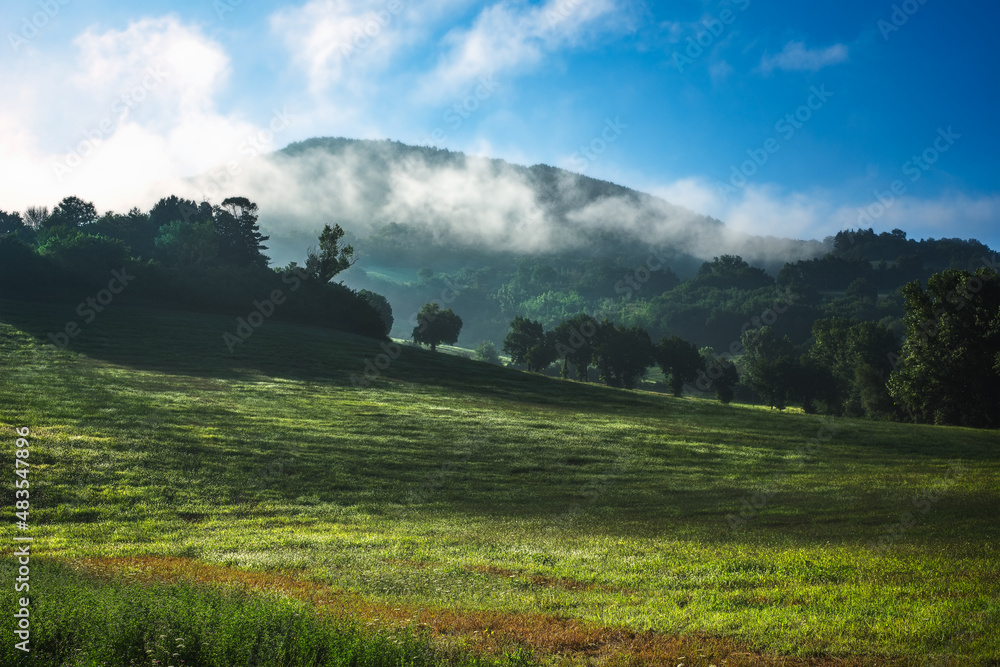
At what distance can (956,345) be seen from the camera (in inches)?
2271

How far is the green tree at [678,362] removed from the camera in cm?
A: 11250

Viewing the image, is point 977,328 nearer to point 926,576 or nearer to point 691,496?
point 691,496

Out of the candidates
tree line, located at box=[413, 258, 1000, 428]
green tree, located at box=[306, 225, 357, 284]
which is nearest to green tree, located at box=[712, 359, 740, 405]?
tree line, located at box=[413, 258, 1000, 428]

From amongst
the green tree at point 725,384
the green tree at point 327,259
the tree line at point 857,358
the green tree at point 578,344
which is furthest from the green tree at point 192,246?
the green tree at point 725,384

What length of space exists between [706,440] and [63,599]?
37969 millimetres

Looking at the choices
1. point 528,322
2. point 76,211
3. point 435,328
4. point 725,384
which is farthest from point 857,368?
point 76,211

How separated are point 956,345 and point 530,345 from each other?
80095 mm

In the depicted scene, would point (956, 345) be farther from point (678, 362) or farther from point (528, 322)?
point (528, 322)

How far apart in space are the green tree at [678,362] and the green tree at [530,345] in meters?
23.1

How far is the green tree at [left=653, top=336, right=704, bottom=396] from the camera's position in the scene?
112m

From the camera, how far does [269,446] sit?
3100 cm

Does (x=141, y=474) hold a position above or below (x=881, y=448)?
below

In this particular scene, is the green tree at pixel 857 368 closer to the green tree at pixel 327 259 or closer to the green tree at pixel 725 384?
the green tree at pixel 725 384

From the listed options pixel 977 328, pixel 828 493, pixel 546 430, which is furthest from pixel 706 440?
pixel 977 328
